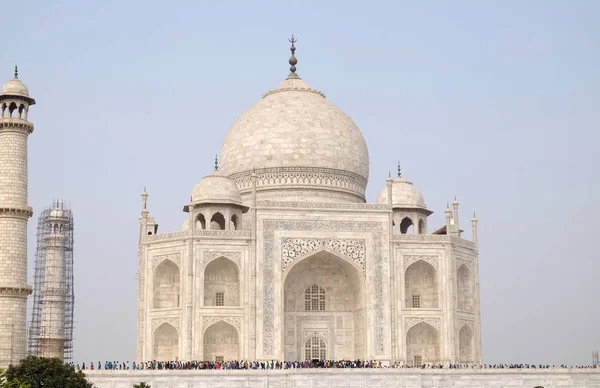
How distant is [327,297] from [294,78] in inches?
403

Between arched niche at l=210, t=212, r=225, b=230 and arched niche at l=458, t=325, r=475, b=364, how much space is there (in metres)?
9.38

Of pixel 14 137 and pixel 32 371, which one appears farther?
pixel 14 137

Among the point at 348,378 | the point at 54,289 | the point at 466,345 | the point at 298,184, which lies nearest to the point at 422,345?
the point at 466,345

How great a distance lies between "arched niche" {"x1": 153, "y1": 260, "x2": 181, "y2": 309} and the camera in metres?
32.1

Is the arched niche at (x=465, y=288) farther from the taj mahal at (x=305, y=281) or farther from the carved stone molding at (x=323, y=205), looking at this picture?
the carved stone molding at (x=323, y=205)

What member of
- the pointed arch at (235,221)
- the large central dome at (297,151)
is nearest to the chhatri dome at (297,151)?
the large central dome at (297,151)

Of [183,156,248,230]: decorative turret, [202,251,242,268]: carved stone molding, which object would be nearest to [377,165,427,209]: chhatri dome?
[183,156,248,230]: decorative turret

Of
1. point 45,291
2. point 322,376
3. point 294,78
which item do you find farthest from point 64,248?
point 322,376

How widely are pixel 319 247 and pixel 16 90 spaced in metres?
11.2

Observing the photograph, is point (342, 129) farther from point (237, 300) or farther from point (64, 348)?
point (64, 348)

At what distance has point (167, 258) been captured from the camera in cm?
3191

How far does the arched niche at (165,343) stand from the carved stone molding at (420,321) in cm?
783

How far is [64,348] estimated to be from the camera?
44.5 m

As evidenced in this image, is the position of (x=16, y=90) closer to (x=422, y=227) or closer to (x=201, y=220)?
(x=201, y=220)
